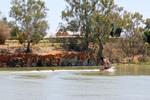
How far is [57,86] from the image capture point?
1319 inches

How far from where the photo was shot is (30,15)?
69.6 m

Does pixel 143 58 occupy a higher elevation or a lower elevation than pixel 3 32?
lower

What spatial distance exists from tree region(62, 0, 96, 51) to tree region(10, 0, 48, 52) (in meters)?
5.60

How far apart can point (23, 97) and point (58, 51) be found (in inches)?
1864

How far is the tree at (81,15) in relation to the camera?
74.1m

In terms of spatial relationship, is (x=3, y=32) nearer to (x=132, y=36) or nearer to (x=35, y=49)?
(x=35, y=49)

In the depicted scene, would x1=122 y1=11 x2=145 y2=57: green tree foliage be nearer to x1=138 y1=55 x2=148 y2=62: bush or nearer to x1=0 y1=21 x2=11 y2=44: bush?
x1=138 y1=55 x2=148 y2=62: bush

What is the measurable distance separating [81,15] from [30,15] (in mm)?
11592

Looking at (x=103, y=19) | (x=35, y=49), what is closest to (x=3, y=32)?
(x=35, y=49)

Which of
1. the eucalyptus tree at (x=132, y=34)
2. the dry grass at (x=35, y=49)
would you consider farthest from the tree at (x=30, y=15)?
the eucalyptus tree at (x=132, y=34)

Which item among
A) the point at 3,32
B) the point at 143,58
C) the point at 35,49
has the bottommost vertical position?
the point at 143,58

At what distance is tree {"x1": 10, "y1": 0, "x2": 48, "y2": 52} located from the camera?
69.9 meters

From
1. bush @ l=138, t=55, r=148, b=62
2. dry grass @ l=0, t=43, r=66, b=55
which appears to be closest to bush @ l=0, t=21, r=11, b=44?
dry grass @ l=0, t=43, r=66, b=55

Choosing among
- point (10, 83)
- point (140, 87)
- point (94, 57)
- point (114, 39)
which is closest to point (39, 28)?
point (94, 57)
